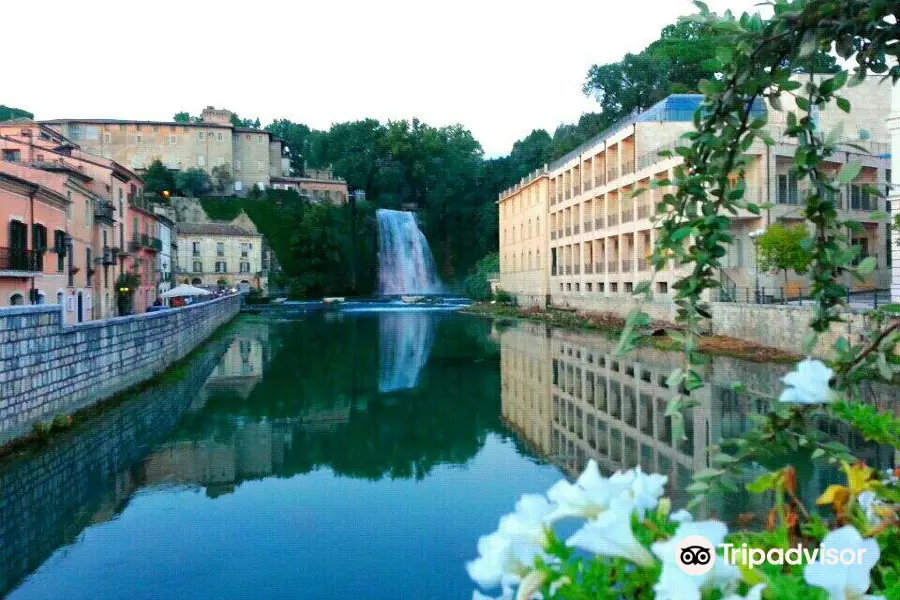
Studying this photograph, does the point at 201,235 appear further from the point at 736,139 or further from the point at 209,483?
the point at 736,139

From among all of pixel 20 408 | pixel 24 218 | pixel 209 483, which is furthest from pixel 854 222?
pixel 24 218

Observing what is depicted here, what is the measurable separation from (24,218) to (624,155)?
2313cm

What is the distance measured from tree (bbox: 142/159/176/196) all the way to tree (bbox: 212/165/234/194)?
3.77 metres

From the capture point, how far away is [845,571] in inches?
43.6

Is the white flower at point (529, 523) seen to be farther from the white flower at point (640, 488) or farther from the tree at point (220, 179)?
the tree at point (220, 179)

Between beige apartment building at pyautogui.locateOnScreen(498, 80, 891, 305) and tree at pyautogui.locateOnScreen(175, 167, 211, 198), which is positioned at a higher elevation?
tree at pyautogui.locateOnScreen(175, 167, 211, 198)

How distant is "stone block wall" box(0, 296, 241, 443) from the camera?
435 inches

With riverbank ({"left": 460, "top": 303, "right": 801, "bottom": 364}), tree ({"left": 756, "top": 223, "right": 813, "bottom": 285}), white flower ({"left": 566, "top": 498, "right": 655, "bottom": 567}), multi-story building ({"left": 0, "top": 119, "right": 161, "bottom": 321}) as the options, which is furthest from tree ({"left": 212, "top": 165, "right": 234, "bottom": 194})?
white flower ({"left": 566, "top": 498, "right": 655, "bottom": 567})

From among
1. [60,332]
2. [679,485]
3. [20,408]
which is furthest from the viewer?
[60,332]

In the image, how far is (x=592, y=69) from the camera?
60281mm

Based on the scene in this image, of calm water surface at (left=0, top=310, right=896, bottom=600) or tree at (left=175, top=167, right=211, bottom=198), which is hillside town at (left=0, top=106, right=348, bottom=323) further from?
calm water surface at (left=0, top=310, right=896, bottom=600)

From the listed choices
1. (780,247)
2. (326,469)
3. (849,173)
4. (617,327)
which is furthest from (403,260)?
(849,173)

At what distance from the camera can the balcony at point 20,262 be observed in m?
19.4

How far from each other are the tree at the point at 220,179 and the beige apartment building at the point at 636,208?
3050cm
